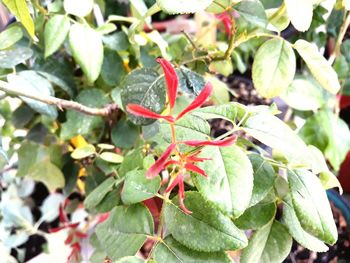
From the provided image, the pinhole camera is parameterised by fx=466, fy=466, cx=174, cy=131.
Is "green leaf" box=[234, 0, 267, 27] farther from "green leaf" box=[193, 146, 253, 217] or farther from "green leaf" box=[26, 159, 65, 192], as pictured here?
"green leaf" box=[26, 159, 65, 192]

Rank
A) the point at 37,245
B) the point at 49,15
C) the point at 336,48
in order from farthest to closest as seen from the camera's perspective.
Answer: the point at 37,245 → the point at 336,48 → the point at 49,15

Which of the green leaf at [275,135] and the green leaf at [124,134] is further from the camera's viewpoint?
the green leaf at [124,134]

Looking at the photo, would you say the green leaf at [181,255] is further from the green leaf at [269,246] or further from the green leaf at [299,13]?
the green leaf at [299,13]

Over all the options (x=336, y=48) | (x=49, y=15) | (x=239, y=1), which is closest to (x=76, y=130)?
(x=49, y=15)

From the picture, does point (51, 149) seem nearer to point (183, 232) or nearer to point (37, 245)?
point (37, 245)

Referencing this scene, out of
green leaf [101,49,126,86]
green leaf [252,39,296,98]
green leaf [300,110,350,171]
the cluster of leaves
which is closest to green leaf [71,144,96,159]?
the cluster of leaves

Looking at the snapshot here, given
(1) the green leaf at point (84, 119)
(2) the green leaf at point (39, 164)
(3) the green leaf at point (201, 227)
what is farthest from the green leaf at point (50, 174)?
(3) the green leaf at point (201, 227)

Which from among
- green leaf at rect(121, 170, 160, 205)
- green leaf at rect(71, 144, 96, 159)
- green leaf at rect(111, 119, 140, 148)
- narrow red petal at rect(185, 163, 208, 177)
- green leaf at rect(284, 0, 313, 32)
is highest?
green leaf at rect(284, 0, 313, 32)
